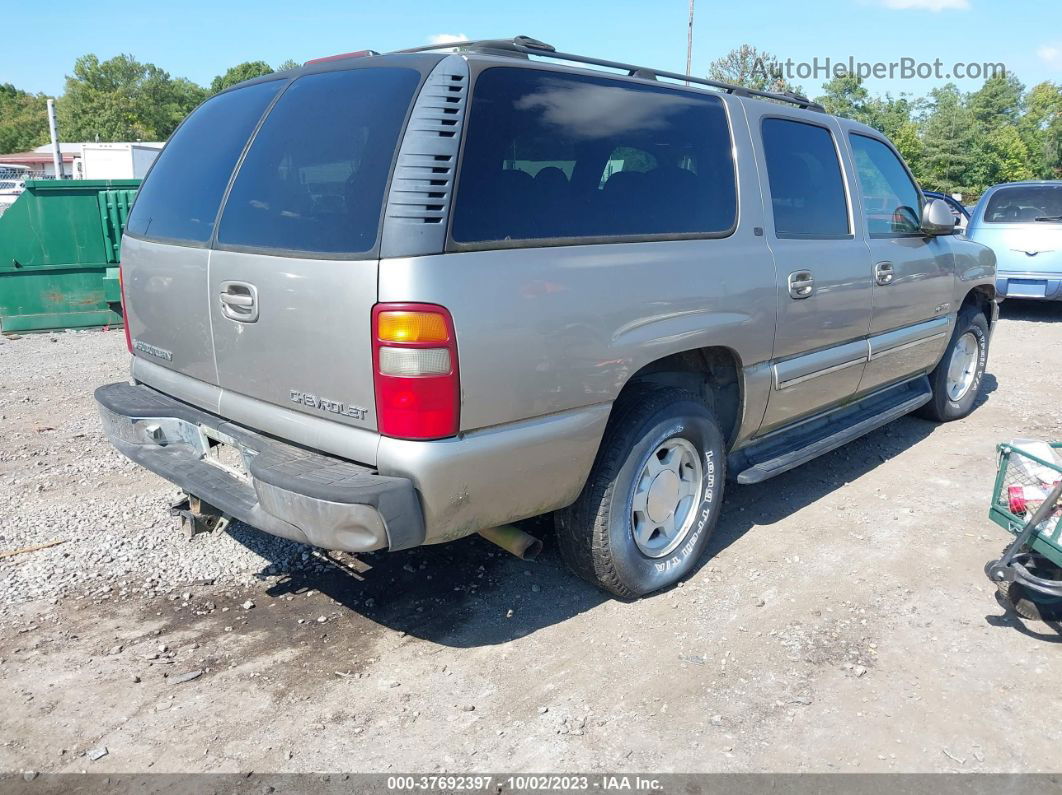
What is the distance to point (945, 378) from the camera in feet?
19.3

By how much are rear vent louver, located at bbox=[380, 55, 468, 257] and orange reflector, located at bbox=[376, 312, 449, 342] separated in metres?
0.19

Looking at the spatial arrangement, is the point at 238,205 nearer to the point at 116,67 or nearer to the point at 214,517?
the point at 214,517

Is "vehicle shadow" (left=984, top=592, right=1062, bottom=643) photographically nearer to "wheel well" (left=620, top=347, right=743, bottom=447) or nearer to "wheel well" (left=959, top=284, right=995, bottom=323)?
"wheel well" (left=620, top=347, right=743, bottom=447)

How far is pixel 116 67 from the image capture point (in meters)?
80.6

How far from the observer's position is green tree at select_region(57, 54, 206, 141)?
7006 cm

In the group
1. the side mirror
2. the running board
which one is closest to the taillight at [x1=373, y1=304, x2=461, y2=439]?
the running board

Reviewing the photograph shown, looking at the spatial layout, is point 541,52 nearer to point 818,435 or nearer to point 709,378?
point 709,378

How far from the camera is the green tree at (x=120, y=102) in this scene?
230ft

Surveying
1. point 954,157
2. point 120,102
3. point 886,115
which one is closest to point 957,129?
point 954,157

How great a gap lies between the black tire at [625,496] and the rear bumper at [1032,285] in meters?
8.39

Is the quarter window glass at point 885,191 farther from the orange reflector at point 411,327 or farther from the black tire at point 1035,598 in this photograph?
the orange reflector at point 411,327

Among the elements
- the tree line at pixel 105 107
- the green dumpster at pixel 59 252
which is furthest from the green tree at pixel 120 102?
the green dumpster at pixel 59 252

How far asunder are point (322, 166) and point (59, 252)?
26.9ft

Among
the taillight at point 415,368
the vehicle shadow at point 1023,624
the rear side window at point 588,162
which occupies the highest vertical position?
the rear side window at point 588,162
